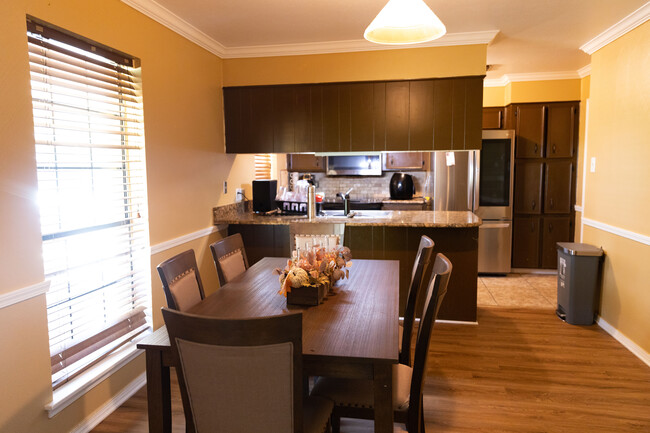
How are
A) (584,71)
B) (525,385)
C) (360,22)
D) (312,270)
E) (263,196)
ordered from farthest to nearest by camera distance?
1. (584,71)
2. (263,196)
3. (360,22)
4. (525,385)
5. (312,270)

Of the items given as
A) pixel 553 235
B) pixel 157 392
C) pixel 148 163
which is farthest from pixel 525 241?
pixel 157 392

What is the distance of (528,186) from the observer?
5.84m

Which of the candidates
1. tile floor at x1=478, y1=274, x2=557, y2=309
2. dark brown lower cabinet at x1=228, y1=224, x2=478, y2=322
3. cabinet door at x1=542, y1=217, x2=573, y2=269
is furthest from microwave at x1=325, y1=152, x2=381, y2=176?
dark brown lower cabinet at x1=228, y1=224, x2=478, y2=322

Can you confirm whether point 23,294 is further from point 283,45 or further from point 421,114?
point 421,114

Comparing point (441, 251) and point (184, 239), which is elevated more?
point (184, 239)

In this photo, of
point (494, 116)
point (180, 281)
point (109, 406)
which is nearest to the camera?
point (180, 281)

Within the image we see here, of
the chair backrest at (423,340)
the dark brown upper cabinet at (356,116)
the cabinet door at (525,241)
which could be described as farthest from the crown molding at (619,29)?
the chair backrest at (423,340)

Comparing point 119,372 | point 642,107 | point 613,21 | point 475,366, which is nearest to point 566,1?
point 613,21

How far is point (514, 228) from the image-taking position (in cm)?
590

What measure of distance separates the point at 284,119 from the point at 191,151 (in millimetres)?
1019

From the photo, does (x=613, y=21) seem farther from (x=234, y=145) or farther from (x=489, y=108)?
(x=234, y=145)

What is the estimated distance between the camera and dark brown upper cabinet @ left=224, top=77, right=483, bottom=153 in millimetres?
4035

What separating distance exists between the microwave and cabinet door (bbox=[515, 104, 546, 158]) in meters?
1.84

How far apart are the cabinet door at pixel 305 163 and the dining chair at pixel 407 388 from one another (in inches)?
178
